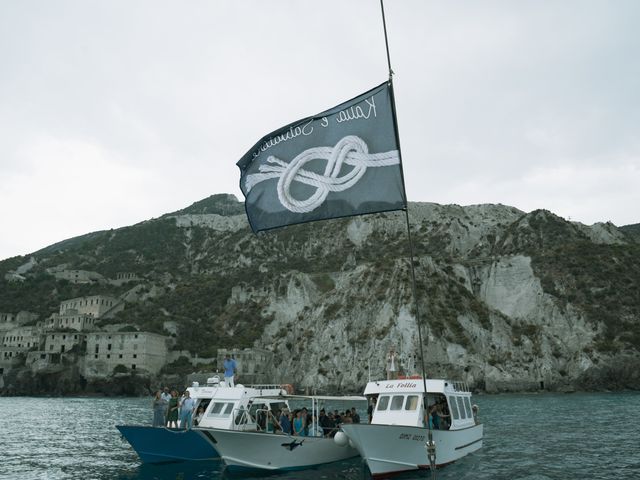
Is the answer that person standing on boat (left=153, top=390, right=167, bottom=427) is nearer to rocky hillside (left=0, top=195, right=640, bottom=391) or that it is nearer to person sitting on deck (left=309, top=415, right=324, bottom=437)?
person sitting on deck (left=309, top=415, right=324, bottom=437)

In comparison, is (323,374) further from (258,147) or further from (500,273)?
(258,147)

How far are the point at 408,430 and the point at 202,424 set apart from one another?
411 inches

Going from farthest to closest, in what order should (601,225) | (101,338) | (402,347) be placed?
(601,225) < (101,338) < (402,347)

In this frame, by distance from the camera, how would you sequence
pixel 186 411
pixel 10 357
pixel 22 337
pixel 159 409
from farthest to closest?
pixel 22 337 < pixel 10 357 < pixel 159 409 < pixel 186 411

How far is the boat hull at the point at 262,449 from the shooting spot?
2333 cm

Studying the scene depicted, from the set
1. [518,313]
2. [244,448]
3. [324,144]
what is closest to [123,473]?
[244,448]

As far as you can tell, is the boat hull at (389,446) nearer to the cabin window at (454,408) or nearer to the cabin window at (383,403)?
the cabin window at (383,403)

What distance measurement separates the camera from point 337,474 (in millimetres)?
23250

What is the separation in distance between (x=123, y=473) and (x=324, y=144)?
1904 centimetres

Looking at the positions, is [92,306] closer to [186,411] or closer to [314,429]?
[186,411]

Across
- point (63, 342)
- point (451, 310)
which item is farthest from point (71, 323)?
point (451, 310)

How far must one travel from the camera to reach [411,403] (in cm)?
2294

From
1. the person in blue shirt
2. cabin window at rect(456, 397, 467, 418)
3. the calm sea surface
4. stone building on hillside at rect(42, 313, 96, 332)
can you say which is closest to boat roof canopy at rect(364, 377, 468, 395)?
cabin window at rect(456, 397, 467, 418)

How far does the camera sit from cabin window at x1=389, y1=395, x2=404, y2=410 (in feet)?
75.8
